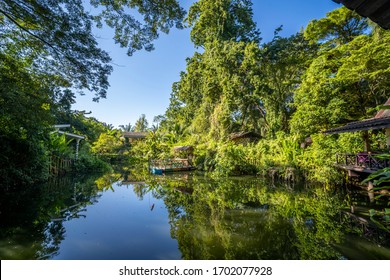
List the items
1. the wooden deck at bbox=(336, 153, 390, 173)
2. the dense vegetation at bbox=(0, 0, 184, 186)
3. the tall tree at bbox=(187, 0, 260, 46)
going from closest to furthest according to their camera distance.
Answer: the dense vegetation at bbox=(0, 0, 184, 186)
the wooden deck at bbox=(336, 153, 390, 173)
the tall tree at bbox=(187, 0, 260, 46)

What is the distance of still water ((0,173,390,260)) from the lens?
163 inches

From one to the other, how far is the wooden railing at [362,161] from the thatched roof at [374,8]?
27.9 feet

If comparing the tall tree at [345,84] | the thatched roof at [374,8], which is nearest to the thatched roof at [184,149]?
the tall tree at [345,84]

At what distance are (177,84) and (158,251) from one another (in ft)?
86.8

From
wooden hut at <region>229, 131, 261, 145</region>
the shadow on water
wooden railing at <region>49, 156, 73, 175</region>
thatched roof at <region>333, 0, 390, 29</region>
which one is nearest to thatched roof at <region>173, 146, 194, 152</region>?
wooden hut at <region>229, 131, 261, 145</region>

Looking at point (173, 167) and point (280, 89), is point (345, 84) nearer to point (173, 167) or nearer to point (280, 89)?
point (280, 89)

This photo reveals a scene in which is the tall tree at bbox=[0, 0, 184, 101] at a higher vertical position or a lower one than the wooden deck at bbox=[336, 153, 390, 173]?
higher

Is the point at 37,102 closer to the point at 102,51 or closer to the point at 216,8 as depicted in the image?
the point at 102,51

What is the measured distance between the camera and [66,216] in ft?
20.7

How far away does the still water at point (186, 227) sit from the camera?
4.15 metres

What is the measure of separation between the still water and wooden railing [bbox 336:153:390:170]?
1.56 metres

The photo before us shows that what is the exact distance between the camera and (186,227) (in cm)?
550

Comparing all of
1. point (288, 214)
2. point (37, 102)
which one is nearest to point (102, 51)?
point (37, 102)

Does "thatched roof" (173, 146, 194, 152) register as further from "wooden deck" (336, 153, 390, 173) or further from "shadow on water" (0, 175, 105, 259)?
"wooden deck" (336, 153, 390, 173)
